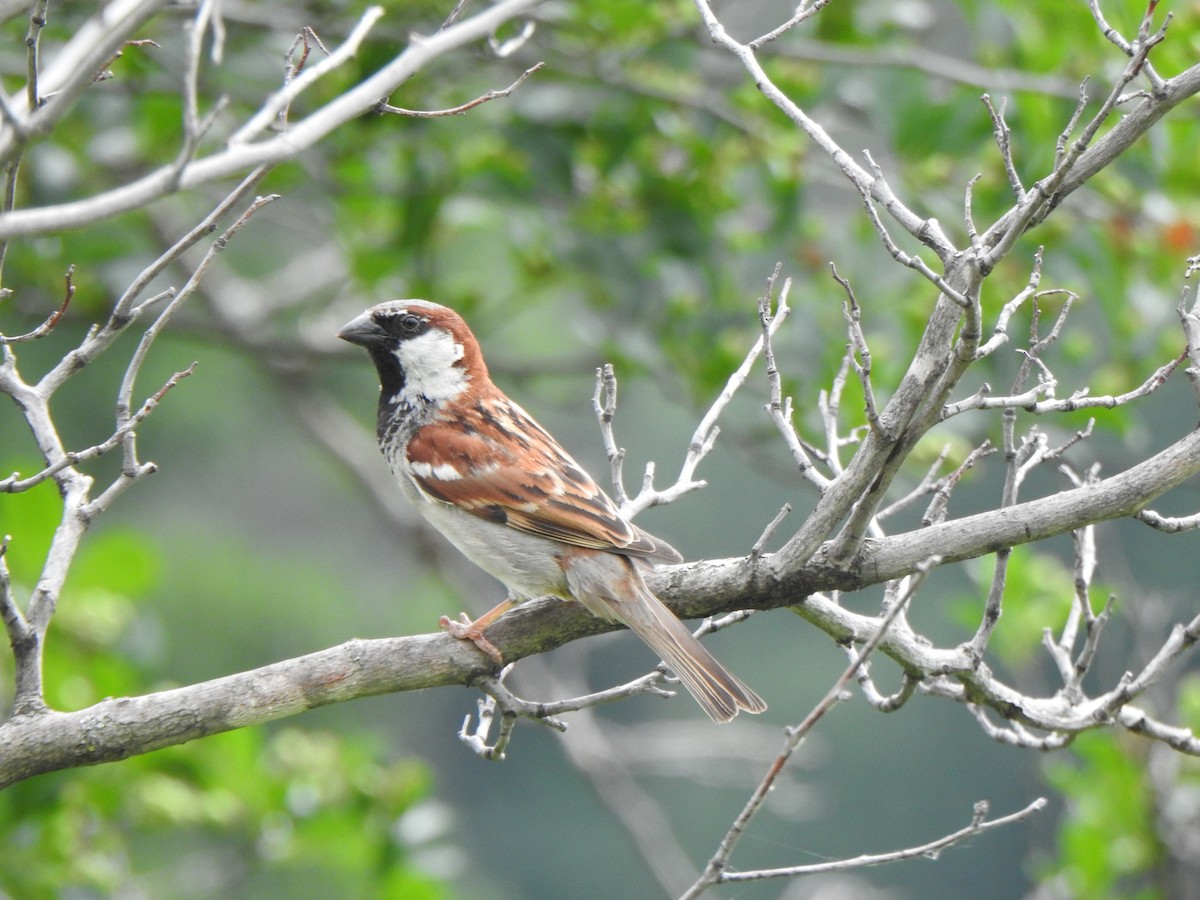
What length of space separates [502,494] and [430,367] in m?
0.58

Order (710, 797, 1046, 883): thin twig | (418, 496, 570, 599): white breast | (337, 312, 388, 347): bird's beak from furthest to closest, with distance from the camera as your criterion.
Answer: (337, 312, 388, 347): bird's beak, (418, 496, 570, 599): white breast, (710, 797, 1046, 883): thin twig

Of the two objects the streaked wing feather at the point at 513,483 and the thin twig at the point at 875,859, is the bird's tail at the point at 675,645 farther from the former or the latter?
the thin twig at the point at 875,859

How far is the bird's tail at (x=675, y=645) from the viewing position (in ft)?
9.83

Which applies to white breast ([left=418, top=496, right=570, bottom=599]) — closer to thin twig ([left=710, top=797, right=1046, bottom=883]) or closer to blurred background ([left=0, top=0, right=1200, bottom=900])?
blurred background ([left=0, top=0, right=1200, bottom=900])

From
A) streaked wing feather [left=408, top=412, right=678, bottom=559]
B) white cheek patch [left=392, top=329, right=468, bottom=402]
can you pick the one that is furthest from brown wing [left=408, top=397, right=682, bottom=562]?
white cheek patch [left=392, top=329, right=468, bottom=402]

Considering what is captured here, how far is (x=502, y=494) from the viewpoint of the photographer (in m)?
3.69

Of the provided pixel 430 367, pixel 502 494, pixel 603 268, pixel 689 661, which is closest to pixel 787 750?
pixel 689 661

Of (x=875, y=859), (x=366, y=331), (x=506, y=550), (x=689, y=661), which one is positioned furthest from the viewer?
(x=366, y=331)

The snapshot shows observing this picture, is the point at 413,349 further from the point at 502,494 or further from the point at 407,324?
the point at 502,494

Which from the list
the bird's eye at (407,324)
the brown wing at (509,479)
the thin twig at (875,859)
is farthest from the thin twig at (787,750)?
the bird's eye at (407,324)

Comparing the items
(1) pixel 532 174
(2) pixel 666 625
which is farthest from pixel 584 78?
(2) pixel 666 625

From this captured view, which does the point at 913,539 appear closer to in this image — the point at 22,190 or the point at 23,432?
the point at 22,190

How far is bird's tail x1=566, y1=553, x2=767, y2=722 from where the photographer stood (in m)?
3.00

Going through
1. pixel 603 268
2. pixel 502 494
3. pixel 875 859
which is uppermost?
pixel 603 268
